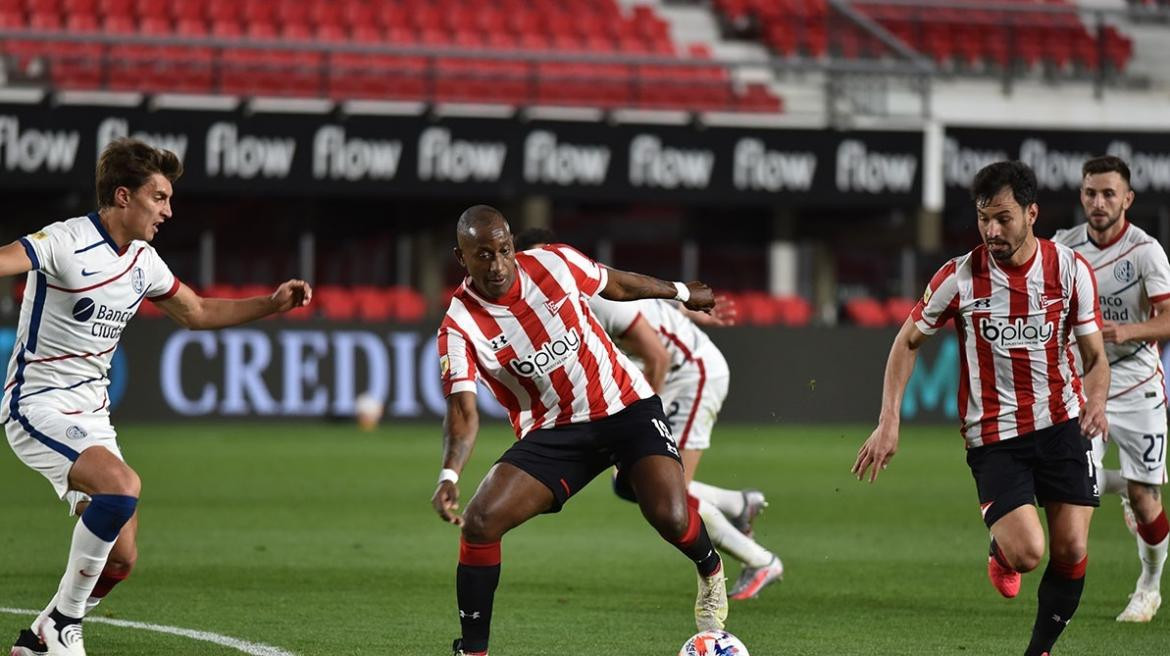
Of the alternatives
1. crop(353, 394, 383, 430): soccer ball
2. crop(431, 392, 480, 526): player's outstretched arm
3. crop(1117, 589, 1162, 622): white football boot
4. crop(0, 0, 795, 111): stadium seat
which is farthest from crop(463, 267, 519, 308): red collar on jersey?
crop(353, 394, 383, 430): soccer ball

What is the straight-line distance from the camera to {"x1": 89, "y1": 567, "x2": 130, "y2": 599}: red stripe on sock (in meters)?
7.36

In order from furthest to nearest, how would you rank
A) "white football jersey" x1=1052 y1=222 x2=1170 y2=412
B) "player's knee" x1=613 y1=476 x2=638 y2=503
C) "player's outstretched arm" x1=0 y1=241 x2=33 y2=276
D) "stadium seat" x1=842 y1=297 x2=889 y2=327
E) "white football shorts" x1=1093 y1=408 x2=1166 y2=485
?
"stadium seat" x1=842 y1=297 x2=889 y2=327 → "white football shorts" x1=1093 y1=408 x2=1166 y2=485 → "white football jersey" x1=1052 y1=222 x2=1170 y2=412 → "player's knee" x1=613 y1=476 x2=638 y2=503 → "player's outstretched arm" x1=0 y1=241 x2=33 y2=276

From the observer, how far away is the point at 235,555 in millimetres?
11055

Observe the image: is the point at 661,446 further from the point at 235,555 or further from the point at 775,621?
the point at 235,555

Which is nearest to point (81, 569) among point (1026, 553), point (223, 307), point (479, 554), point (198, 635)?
point (198, 635)

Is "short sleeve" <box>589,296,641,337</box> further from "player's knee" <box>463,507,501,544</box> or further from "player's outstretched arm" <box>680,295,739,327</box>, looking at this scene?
"player's knee" <box>463,507,501,544</box>

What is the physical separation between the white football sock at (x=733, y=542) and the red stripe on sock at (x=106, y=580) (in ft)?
10.8

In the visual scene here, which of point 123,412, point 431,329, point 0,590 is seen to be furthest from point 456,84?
point 0,590

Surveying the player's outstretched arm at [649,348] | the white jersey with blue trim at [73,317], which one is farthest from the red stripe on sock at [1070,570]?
the white jersey with blue trim at [73,317]

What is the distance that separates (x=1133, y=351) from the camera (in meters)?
9.45

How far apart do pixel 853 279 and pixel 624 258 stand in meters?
4.03

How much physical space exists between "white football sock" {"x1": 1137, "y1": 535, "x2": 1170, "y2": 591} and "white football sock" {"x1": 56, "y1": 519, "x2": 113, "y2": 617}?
5081 millimetres

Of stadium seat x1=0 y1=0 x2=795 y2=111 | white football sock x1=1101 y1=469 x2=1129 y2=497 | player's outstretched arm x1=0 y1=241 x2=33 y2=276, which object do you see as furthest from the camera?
stadium seat x1=0 y1=0 x2=795 y2=111

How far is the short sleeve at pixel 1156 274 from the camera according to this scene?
8523 mm
